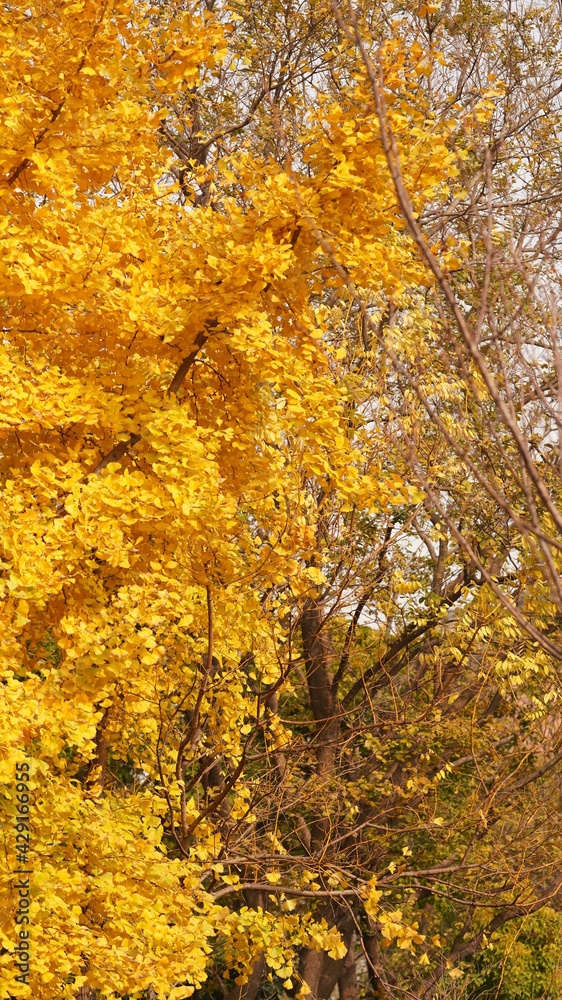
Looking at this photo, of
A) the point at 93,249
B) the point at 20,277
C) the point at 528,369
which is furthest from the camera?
the point at 93,249

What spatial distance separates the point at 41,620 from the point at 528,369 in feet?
10.9

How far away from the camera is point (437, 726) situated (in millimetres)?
9117

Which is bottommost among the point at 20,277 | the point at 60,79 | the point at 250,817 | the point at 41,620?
the point at 250,817

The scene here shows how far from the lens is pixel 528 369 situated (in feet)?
7.14

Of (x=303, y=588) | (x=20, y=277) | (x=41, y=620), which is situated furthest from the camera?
(x=303, y=588)

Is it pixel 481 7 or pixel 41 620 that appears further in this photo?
pixel 481 7

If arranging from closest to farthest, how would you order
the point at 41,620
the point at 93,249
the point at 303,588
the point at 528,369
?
the point at 528,369
the point at 93,249
the point at 41,620
the point at 303,588

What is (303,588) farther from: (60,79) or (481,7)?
(481,7)

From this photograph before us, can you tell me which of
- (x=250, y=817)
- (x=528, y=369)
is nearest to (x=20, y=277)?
(x=528, y=369)

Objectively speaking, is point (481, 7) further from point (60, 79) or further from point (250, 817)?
point (250, 817)

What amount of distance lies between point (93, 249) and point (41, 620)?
6.15 ft

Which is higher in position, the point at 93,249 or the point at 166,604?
the point at 93,249

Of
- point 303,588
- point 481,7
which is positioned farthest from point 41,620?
point 481,7

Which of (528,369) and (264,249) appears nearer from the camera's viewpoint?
(528,369)
